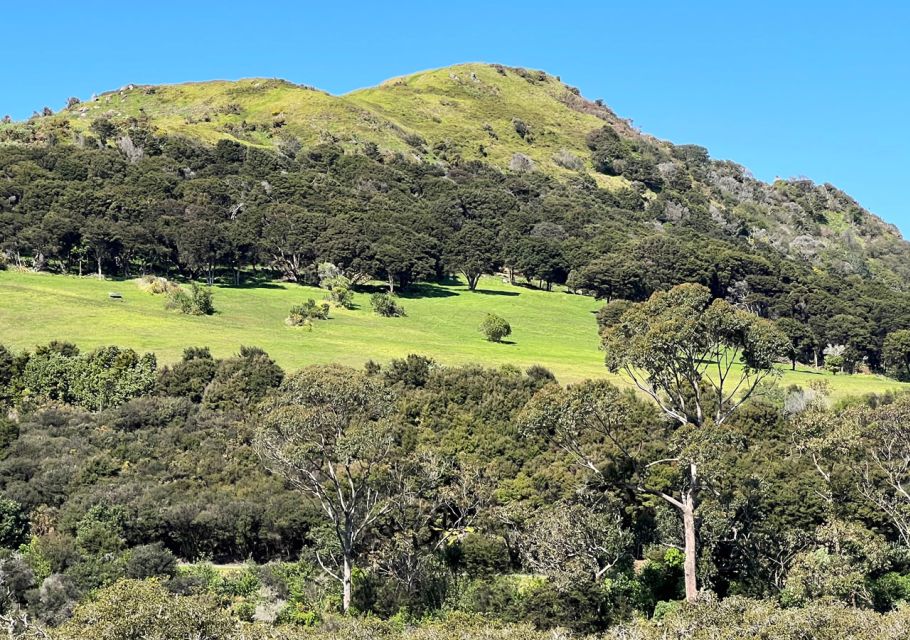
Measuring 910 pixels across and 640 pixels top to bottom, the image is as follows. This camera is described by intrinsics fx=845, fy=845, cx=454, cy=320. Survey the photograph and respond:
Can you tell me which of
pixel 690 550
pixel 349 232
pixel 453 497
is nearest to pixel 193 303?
pixel 349 232

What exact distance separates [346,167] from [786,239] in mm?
96602

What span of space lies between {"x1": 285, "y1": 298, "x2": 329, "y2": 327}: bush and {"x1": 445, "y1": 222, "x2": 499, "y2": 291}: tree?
28484mm

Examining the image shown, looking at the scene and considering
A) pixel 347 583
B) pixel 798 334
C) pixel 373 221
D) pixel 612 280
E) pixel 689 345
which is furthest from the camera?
pixel 373 221

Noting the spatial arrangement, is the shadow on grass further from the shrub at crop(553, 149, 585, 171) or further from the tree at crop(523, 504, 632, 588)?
the shrub at crop(553, 149, 585, 171)

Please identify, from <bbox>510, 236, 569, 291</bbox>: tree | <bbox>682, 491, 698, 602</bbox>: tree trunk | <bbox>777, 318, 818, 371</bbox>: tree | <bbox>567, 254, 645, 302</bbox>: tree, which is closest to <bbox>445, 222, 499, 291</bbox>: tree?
<bbox>510, 236, 569, 291</bbox>: tree

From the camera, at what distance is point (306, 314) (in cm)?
7394

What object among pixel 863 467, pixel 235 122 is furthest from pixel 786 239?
A: pixel 863 467

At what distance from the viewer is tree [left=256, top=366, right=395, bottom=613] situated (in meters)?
29.0

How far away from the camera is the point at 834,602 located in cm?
2738

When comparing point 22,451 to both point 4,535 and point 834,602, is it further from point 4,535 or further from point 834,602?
point 834,602

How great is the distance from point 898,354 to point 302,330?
5751 cm

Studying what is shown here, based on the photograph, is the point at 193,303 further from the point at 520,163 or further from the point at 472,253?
the point at 520,163

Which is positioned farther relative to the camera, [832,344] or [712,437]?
[832,344]

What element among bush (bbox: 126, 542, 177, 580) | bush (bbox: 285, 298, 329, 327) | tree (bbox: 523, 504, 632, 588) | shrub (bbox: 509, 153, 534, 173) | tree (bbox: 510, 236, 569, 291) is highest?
shrub (bbox: 509, 153, 534, 173)
